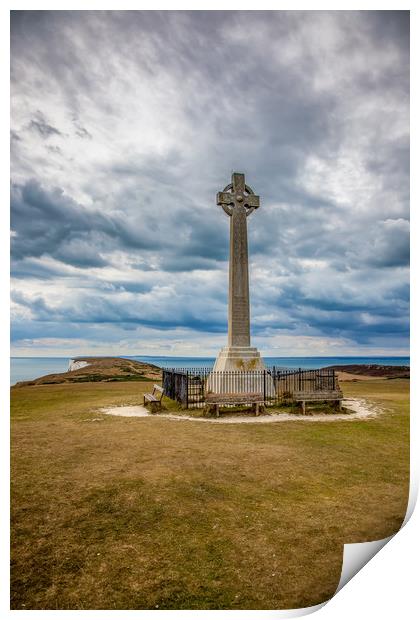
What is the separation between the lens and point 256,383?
17.7 m

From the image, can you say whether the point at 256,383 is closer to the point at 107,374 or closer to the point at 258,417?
the point at 258,417

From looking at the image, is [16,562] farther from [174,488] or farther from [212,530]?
[174,488]

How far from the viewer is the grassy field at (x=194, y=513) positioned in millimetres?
3803

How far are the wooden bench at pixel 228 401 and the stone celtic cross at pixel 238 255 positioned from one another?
4.76m

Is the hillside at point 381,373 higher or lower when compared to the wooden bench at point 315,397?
lower

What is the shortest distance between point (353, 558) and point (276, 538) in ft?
3.34

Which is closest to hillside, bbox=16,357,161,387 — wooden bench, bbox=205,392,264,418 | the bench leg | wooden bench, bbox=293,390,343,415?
the bench leg

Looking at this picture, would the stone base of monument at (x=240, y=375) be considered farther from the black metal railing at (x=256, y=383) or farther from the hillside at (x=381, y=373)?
the hillside at (x=381, y=373)

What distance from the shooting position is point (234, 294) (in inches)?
752

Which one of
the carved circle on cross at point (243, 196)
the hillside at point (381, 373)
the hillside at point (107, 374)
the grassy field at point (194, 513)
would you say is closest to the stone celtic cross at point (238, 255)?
the carved circle on cross at point (243, 196)

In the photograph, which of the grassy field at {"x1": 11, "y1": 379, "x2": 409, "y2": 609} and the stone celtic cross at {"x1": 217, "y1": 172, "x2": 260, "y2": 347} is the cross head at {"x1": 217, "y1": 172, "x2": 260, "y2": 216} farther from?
the grassy field at {"x1": 11, "y1": 379, "x2": 409, "y2": 609}

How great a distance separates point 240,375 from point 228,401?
3.49 metres

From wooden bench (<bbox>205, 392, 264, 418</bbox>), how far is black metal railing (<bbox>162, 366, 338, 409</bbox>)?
230 centimetres

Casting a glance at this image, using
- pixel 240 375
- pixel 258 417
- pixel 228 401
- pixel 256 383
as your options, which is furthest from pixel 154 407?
pixel 256 383
